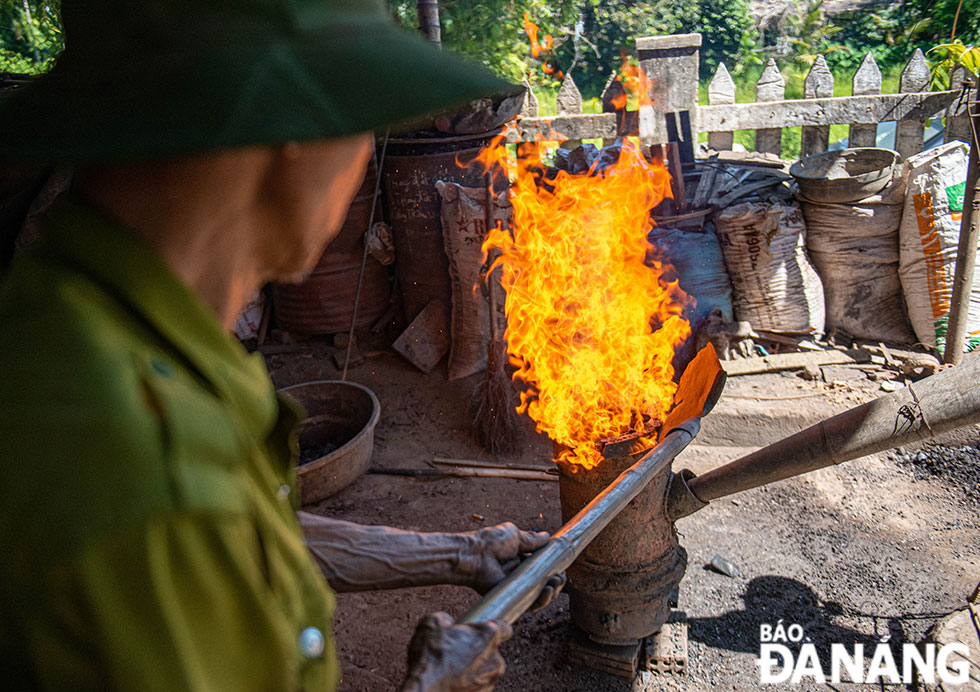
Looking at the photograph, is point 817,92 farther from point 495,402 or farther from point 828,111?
point 495,402

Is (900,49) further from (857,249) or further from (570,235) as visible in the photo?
(570,235)

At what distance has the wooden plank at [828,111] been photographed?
6855mm

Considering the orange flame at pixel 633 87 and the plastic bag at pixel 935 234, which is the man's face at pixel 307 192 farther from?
the orange flame at pixel 633 87

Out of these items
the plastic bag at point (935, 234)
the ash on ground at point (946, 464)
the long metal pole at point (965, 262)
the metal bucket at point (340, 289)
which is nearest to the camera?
the ash on ground at point (946, 464)

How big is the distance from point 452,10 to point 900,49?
8772 millimetres

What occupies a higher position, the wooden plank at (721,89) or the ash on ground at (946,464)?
the wooden plank at (721,89)

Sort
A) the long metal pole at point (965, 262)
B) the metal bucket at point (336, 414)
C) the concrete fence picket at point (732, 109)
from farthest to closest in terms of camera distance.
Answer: the concrete fence picket at point (732, 109) < the metal bucket at point (336, 414) < the long metal pole at point (965, 262)

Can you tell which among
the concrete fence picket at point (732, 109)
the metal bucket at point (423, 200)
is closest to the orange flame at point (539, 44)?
the concrete fence picket at point (732, 109)

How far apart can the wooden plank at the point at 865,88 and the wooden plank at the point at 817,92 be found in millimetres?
239

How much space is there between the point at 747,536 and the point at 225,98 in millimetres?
4367

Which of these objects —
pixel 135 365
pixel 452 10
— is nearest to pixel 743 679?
pixel 135 365

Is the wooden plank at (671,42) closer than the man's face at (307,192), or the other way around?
the man's face at (307,192)

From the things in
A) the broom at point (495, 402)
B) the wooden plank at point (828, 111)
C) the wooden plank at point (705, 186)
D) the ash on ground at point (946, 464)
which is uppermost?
the wooden plank at point (828, 111)

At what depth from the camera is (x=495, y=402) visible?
18.2ft
